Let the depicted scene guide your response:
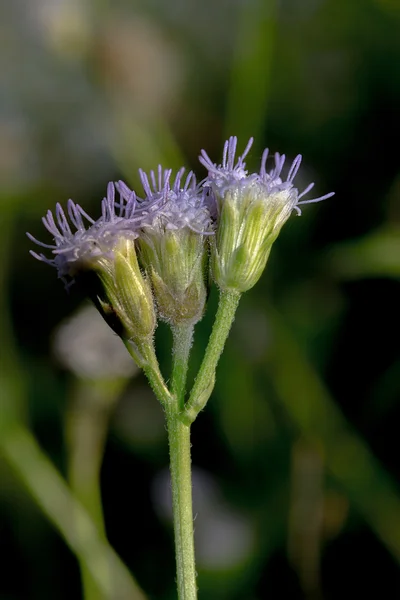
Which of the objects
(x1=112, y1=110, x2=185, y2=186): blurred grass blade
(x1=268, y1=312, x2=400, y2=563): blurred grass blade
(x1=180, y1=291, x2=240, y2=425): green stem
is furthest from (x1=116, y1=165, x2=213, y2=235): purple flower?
(x1=112, y1=110, x2=185, y2=186): blurred grass blade

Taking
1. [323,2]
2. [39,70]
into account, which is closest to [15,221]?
[39,70]

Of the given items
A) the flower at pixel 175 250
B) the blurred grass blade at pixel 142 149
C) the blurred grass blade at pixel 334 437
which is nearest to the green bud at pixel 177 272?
the flower at pixel 175 250

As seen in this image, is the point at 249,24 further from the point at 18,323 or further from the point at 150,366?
the point at 150,366

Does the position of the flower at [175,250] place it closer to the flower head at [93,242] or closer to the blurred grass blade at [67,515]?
the flower head at [93,242]

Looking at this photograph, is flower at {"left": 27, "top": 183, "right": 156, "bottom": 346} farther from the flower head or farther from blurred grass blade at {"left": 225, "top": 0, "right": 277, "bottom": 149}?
blurred grass blade at {"left": 225, "top": 0, "right": 277, "bottom": 149}

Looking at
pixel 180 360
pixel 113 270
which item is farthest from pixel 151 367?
pixel 113 270

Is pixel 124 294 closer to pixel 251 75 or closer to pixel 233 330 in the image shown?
pixel 233 330
